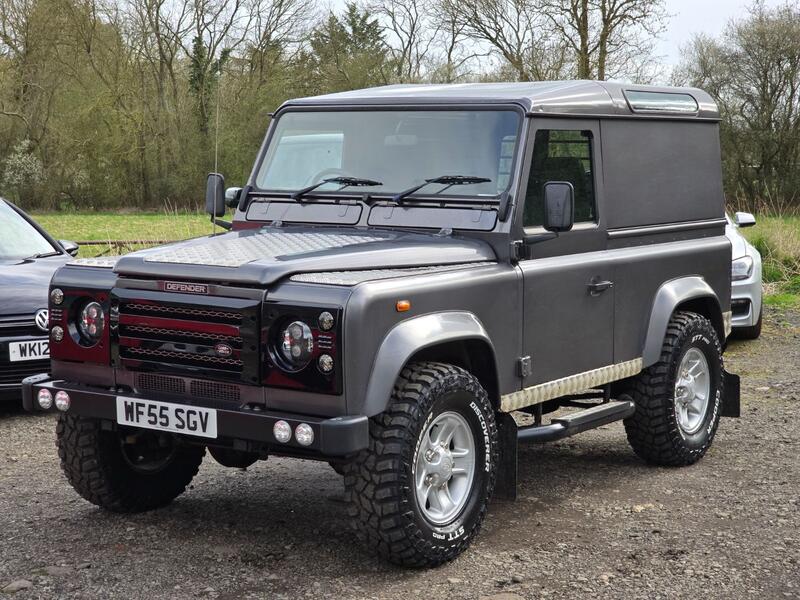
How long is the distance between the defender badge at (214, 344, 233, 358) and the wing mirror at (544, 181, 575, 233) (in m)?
1.64

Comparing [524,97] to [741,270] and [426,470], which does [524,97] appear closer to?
[426,470]

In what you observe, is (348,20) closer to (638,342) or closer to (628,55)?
(628,55)

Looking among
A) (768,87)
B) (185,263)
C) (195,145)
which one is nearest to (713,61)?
(768,87)

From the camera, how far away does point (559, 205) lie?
5.23 m

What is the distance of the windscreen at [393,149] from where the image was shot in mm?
5582

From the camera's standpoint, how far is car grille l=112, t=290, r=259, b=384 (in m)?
4.52

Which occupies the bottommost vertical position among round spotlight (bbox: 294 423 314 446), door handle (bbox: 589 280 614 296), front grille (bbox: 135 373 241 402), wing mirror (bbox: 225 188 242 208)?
round spotlight (bbox: 294 423 314 446)

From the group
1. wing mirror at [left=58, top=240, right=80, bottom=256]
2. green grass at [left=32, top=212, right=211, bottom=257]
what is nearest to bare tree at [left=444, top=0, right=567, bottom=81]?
green grass at [left=32, top=212, right=211, bottom=257]

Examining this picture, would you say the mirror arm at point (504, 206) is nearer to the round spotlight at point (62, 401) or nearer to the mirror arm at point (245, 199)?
the mirror arm at point (245, 199)

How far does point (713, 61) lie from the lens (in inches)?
1339

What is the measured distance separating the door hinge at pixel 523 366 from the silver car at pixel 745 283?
637 centimetres

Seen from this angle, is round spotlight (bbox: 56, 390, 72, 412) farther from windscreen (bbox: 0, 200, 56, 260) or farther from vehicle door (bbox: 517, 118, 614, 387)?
windscreen (bbox: 0, 200, 56, 260)

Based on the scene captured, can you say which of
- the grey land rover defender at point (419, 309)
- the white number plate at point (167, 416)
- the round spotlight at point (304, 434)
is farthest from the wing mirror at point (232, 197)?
the round spotlight at point (304, 434)

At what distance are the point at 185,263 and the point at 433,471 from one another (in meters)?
1.37
